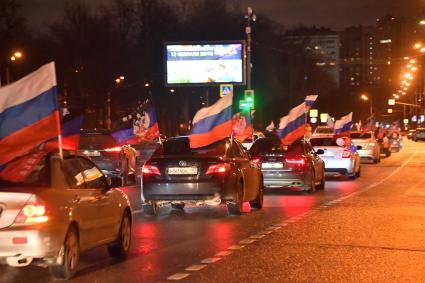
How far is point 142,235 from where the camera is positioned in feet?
40.7

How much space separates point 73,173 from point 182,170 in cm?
569

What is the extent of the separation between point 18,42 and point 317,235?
51.7m

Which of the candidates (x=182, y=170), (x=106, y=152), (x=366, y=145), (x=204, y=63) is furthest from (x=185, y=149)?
(x=204, y=63)

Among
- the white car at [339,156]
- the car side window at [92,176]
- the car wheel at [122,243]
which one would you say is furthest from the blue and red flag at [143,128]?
the car side window at [92,176]

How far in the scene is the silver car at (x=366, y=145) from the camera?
127ft

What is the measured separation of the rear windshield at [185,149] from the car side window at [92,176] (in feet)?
16.7

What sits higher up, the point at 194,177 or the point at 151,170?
the point at 151,170

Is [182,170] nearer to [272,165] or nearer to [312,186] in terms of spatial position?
[272,165]

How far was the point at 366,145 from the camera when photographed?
38906mm

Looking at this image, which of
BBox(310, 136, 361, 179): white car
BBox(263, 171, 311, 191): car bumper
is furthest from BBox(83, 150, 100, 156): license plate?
BBox(310, 136, 361, 179): white car

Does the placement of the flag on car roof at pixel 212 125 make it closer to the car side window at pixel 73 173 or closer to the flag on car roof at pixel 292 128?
the car side window at pixel 73 173

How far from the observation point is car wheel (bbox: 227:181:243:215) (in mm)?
14898

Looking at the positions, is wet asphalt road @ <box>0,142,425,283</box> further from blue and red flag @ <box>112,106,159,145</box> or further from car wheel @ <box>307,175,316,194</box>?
blue and red flag @ <box>112,106,159,145</box>

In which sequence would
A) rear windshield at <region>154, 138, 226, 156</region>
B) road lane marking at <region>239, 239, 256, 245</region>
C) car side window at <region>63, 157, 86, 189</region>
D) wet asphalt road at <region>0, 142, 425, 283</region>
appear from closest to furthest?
1. car side window at <region>63, 157, 86, 189</region>
2. wet asphalt road at <region>0, 142, 425, 283</region>
3. road lane marking at <region>239, 239, 256, 245</region>
4. rear windshield at <region>154, 138, 226, 156</region>
